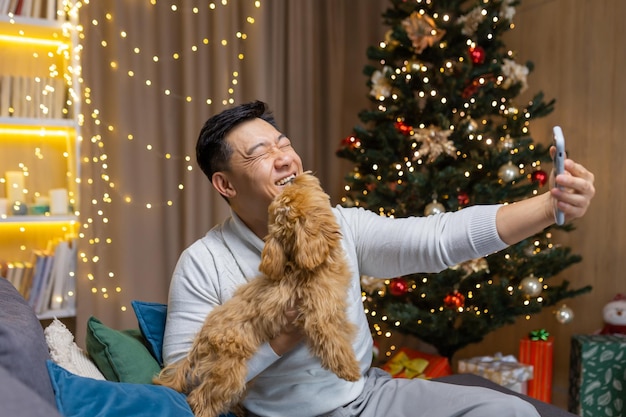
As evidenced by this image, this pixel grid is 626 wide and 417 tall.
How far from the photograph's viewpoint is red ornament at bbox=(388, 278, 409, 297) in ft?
9.64

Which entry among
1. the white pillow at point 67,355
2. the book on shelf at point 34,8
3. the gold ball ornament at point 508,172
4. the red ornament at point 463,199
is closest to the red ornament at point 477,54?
the gold ball ornament at point 508,172

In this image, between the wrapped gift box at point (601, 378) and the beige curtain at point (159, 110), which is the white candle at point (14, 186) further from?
the wrapped gift box at point (601, 378)

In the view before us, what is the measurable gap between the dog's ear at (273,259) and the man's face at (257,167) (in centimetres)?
34

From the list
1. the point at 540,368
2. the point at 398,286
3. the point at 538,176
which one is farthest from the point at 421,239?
the point at 540,368

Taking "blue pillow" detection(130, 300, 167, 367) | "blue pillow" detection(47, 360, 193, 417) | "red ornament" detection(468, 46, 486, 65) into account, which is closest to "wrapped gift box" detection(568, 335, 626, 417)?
"red ornament" detection(468, 46, 486, 65)

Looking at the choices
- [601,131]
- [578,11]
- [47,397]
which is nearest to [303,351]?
[47,397]

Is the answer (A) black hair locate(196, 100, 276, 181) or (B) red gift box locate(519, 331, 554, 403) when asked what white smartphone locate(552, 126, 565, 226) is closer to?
(A) black hair locate(196, 100, 276, 181)

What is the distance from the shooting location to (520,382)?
3021 mm

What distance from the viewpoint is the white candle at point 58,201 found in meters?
3.03

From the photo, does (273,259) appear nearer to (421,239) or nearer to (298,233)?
(298,233)

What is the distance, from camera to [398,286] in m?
2.95

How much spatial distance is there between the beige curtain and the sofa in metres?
1.59

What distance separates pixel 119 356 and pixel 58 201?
5.59 feet

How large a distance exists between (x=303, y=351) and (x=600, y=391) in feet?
6.63
